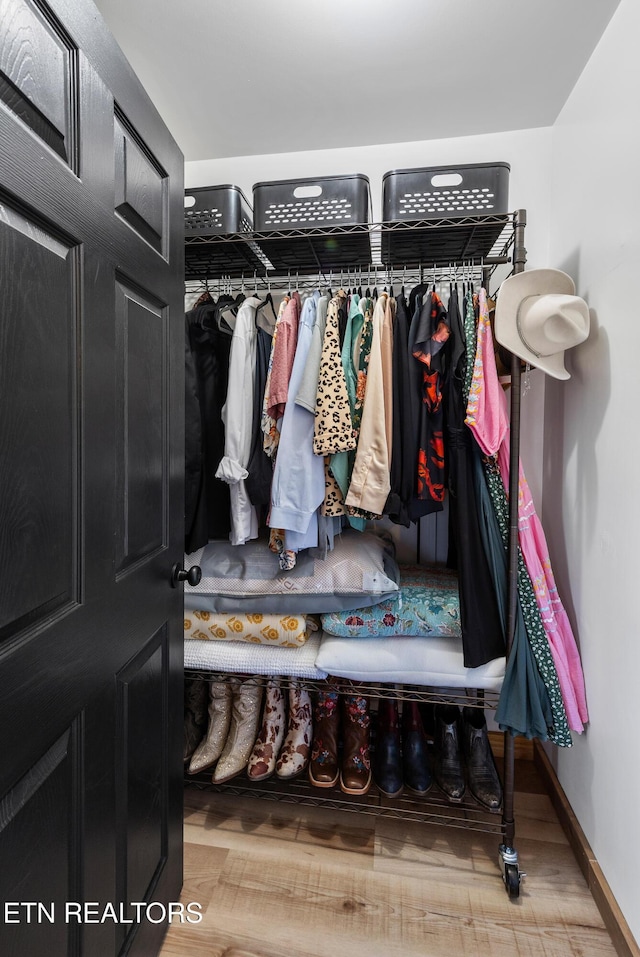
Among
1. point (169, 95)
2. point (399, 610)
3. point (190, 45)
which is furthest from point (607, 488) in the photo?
point (169, 95)

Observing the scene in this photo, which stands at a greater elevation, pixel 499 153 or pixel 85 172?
pixel 499 153

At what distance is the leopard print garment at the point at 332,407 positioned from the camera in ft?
4.67

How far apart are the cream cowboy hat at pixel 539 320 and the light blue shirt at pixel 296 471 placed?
23.4 inches

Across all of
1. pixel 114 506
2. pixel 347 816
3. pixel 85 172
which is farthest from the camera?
pixel 347 816

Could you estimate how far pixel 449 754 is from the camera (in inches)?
66.9

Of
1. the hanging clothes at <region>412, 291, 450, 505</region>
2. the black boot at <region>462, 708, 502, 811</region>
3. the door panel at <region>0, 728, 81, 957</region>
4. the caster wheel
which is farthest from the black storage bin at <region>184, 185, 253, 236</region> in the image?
the caster wheel

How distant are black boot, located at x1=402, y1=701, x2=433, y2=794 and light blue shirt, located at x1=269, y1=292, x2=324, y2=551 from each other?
857 millimetres

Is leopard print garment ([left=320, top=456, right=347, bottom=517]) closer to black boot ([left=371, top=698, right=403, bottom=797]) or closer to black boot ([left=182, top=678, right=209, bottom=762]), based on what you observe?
black boot ([left=371, top=698, right=403, bottom=797])

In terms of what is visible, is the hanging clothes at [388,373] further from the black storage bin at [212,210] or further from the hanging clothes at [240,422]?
the black storage bin at [212,210]

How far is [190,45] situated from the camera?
4.76ft

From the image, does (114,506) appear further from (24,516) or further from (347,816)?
(347,816)

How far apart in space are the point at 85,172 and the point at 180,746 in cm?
127

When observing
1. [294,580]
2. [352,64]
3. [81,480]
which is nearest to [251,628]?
[294,580]

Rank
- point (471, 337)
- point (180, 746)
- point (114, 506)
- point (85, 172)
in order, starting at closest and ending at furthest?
point (85, 172)
point (114, 506)
point (180, 746)
point (471, 337)
